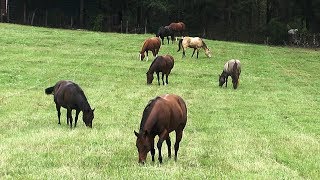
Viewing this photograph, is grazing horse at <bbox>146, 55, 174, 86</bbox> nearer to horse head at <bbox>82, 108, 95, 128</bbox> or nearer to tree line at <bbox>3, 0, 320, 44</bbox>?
horse head at <bbox>82, 108, 95, 128</bbox>

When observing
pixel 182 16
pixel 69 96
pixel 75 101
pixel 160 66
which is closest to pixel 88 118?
pixel 75 101

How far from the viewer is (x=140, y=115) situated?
728 inches

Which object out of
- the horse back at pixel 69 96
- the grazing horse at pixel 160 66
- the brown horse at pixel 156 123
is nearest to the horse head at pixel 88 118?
the horse back at pixel 69 96

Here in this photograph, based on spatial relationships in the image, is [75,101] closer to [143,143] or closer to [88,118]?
[88,118]

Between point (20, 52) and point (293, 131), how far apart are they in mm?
25217

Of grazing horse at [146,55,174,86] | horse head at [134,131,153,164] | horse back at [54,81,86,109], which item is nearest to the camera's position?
horse head at [134,131,153,164]

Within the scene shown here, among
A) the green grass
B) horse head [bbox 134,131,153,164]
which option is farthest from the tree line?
horse head [bbox 134,131,153,164]

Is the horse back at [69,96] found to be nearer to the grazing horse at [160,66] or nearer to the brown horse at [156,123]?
the brown horse at [156,123]

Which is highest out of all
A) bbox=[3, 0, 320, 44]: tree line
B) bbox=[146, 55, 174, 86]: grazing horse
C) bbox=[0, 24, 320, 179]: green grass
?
bbox=[3, 0, 320, 44]: tree line

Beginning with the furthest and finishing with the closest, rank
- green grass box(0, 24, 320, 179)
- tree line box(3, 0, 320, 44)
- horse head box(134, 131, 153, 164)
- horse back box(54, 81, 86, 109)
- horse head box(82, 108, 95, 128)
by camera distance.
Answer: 1. tree line box(3, 0, 320, 44)
2. horse head box(82, 108, 95, 128)
3. horse back box(54, 81, 86, 109)
4. green grass box(0, 24, 320, 179)
5. horse head box(134, 131, 153, 164)

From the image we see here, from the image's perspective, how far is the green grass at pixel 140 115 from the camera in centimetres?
1104

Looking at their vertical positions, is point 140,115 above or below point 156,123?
below

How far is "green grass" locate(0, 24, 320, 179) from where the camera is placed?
36.2 ft

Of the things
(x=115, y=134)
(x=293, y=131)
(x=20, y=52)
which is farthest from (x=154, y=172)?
(x=20, y=52)
